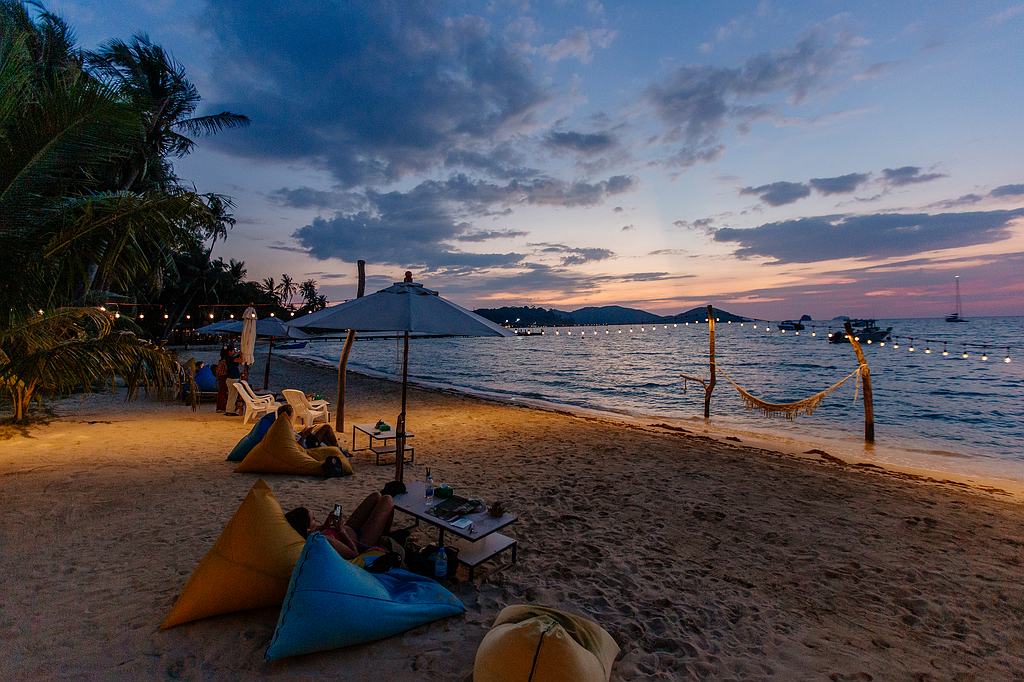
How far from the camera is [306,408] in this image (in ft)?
29.3

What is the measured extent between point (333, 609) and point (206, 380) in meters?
10.9

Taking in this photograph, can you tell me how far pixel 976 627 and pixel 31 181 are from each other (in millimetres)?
8898

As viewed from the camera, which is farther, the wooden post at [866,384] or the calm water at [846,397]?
the calm water at [846,397]

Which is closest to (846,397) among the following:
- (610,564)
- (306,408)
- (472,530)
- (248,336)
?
(610,564)

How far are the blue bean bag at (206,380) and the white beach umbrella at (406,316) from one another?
7.95 meters

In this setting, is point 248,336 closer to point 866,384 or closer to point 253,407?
point 253,407

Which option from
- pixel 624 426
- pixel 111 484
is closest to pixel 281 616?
pixel 111 484

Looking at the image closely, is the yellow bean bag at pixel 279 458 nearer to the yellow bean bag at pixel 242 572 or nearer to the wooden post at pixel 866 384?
the yellow bean bag at pixel 242 572

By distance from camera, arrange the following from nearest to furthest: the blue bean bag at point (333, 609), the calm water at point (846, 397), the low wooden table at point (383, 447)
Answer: the blue bean bag at point (333, 609)
the low wooden table at point (383, 447)
the calm water at point (846, 397)

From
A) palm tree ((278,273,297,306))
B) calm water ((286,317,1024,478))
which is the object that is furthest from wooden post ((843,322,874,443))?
palm tree ((278,273,297,306))

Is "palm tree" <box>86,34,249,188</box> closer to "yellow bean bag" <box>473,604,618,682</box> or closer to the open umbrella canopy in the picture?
the open umbrella canopy

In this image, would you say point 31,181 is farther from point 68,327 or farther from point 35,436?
point 35,436

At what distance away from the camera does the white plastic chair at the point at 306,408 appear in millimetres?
8797

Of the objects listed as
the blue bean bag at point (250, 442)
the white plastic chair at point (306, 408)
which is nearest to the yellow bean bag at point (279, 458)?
the blue bean bag at point (250, 442)
